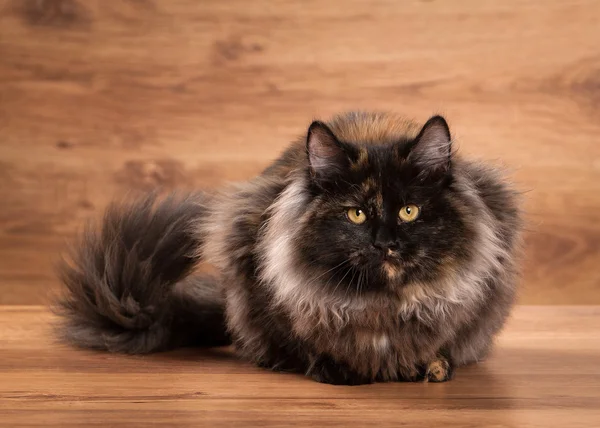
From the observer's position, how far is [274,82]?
3293 mm

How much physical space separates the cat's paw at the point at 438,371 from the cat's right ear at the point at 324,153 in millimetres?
484

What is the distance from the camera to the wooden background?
129 inches

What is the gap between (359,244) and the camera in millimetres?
1879

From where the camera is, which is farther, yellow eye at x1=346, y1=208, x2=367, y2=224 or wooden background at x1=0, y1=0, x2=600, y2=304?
wooden background at x1=0, y1=0, x2=600, y2=304

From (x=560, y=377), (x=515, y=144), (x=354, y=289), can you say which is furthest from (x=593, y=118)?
(x=354, y=289)

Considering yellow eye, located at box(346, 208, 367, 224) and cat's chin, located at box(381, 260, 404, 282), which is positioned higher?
yellow eye, located at box(346, 208, 367, 224)

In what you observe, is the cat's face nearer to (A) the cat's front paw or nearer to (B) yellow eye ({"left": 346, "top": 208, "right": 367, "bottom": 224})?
(B) yellow eye ({"left": 346, "top": 208, "right": 367, "bottom": 224})

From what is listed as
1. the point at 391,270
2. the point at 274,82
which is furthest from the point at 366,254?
the point at 274,82

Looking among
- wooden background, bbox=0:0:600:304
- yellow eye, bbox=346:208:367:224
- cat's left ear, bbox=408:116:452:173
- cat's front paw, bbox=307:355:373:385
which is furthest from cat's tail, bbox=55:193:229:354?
wooden background, bbox=0:0:600:304

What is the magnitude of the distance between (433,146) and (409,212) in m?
0.16

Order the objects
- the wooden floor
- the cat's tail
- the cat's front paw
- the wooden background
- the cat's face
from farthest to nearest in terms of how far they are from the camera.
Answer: the wooden background < the cat's tail < the cat's front paw < the cat's face < the wooden floor

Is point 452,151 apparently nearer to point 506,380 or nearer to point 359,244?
point 359,244

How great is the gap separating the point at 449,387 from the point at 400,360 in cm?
12

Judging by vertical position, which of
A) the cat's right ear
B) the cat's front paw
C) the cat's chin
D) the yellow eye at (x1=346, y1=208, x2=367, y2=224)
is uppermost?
the cat's right ear
